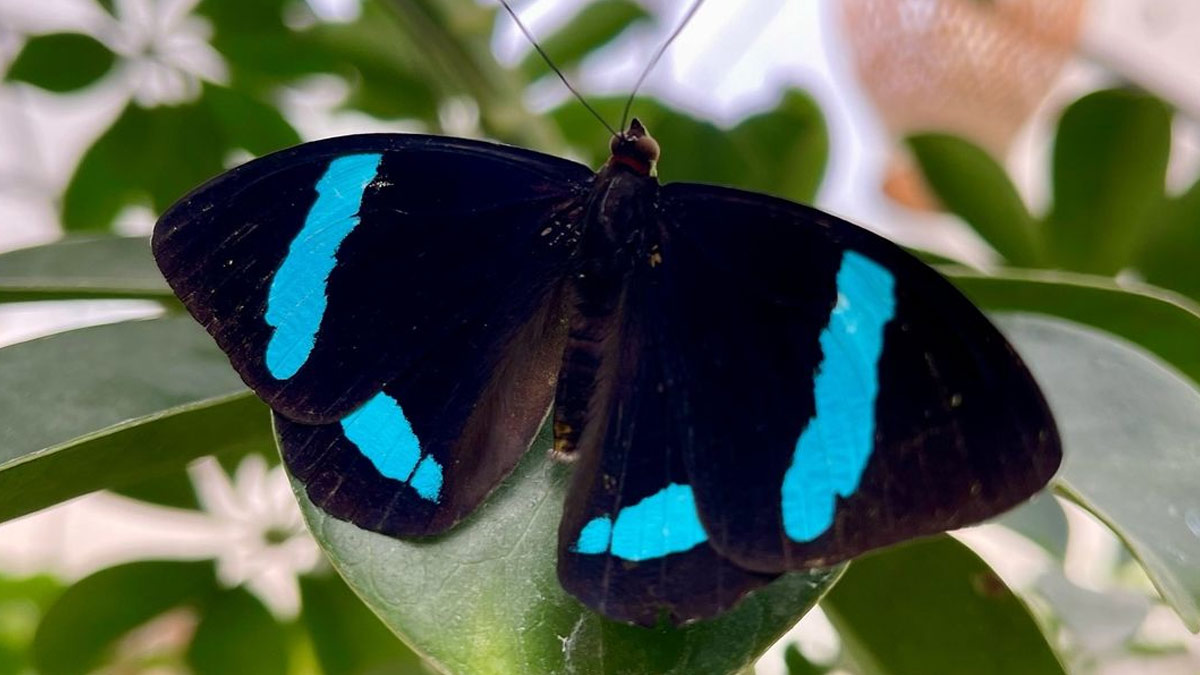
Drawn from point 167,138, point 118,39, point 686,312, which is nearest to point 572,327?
point 686,312

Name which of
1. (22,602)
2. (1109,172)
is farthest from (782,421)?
(22,602)

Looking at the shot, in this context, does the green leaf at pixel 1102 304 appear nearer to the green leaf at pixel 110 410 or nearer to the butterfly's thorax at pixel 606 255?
the butterfly's thorax at pixel 606 255

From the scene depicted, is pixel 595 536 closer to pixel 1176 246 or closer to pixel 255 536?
pixel 1176 246

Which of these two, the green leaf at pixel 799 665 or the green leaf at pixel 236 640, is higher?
the green leaf at pixel 236 640

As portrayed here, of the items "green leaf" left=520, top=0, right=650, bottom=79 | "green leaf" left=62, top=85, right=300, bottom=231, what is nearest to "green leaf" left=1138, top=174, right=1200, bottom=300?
"green leaf" left=520, top=0, right=650, bottom=79

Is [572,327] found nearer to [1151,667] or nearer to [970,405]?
[970,405]

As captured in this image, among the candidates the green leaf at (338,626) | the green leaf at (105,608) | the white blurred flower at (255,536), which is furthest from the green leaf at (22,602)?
the green leaf at (338,626)

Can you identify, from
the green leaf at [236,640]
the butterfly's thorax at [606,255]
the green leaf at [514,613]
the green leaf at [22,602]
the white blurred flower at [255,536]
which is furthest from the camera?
the green leaf at [22,602]

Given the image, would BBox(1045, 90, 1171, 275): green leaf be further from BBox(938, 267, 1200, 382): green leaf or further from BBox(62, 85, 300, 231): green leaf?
BBox(62, 85, 300, 231): green leaf
